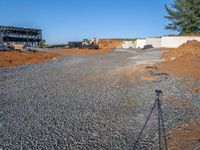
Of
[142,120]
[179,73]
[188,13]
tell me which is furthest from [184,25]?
[142,120]

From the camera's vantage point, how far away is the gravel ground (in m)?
5.04

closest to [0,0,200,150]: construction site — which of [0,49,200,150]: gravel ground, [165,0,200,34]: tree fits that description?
[0,49,200,150]: gravel ground

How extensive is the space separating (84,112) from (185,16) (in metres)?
44.0

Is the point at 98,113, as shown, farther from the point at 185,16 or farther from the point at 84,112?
the point at 185,16

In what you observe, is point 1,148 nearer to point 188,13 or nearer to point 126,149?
point 126,149

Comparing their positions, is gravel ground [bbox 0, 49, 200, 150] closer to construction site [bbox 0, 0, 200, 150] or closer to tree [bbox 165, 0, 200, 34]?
construction site [bbox 0, 0, 200, 150]

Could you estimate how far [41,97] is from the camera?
868cm

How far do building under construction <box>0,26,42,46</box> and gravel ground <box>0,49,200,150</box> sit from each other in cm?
4497

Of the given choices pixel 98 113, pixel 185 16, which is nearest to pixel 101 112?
pixel 98 113

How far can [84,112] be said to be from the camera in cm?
698

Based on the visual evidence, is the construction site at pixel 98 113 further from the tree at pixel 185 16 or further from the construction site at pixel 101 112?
the tree at pixel 185 16

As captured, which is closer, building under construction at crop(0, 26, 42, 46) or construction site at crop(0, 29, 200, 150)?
construction site at crop(0, 29, 200, 150)

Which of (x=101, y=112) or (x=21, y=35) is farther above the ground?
(x=21, y=35)

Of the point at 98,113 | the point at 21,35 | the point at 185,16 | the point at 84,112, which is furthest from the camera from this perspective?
the point at 21,35
